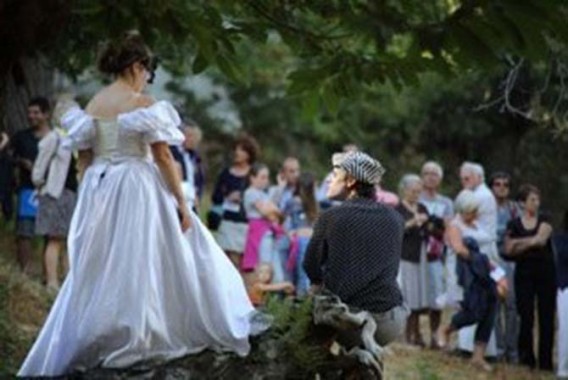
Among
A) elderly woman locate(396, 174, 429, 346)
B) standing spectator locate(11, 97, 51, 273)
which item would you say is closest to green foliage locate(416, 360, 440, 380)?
elderly woman locate(396, 174, 429, 346)

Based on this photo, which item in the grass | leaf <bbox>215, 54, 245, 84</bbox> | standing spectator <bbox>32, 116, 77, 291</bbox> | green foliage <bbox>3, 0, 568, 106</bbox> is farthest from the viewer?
standing spectator <bbox>32, 116, 77, 291</bbox>

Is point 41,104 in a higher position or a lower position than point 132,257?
higher

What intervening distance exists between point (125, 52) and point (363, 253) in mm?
1714

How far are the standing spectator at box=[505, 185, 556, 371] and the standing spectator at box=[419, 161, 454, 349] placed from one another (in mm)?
732

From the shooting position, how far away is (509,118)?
21.7m

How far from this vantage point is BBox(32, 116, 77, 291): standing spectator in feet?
40.1

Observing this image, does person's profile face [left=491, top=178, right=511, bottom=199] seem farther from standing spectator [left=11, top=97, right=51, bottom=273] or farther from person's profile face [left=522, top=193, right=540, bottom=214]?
standing spectator [left=11, top=97, right=51, bottom=273]

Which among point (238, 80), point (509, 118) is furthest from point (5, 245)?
point (509, 118)

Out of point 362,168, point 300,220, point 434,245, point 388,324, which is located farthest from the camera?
point 300,220

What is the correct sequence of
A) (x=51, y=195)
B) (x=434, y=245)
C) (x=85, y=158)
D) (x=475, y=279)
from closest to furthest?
(x=85, y=158) → (x=51, y=195) → (x=475, y=279) → (x=434, y=245)

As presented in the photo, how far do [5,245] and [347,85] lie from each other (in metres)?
7.53

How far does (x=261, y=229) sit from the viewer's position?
13625mm

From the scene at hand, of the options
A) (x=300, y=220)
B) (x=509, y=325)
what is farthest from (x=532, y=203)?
(x=300, y=220)

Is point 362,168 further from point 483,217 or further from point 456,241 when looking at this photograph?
point 483,217
